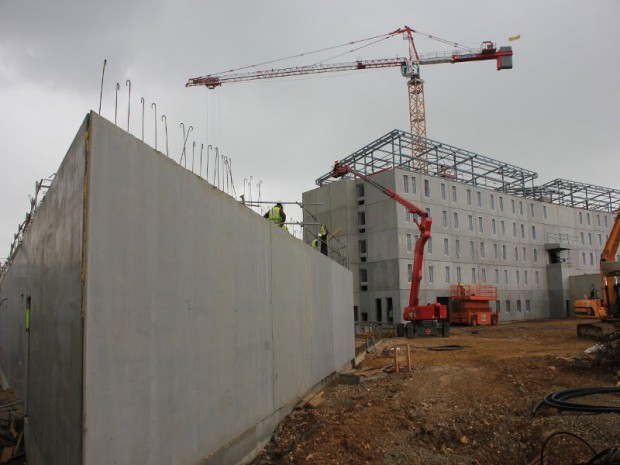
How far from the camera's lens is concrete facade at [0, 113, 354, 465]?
3.52 m

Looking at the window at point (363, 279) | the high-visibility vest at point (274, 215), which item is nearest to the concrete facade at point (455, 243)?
the window at point (363, 279)

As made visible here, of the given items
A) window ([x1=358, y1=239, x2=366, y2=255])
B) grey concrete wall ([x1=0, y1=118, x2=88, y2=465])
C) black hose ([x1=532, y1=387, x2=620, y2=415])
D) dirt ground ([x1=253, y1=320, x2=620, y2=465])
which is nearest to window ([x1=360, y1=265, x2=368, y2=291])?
window ([x1=358, y1=239, x2=366, y2=255])

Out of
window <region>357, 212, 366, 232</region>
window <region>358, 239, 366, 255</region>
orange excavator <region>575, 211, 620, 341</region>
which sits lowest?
orange excavator <region>575, 211, 620, 341</region>

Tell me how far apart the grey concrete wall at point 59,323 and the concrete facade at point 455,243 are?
100 feet

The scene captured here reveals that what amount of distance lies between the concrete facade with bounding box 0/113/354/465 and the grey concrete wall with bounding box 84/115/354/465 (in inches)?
0.5

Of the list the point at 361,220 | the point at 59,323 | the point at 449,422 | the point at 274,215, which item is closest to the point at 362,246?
the point at 361,220

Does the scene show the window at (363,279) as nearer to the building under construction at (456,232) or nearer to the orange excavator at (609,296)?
the building under construction at (456,232)

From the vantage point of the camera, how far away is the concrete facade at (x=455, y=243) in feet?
128

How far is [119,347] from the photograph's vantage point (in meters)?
3.68

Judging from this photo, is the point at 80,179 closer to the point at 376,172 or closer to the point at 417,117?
the point at 376,172

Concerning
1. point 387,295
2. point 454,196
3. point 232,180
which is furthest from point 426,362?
point 454,196

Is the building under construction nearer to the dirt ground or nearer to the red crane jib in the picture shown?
the red crane jib

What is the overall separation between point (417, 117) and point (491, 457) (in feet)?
186

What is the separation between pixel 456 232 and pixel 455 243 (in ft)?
3.48
